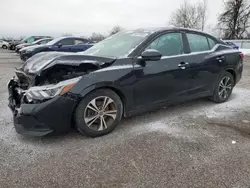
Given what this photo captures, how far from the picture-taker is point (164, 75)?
3.64 m

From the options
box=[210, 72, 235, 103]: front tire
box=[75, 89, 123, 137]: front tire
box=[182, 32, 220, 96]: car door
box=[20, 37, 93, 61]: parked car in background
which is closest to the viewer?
box=[75, 89, 123, 137]: front tire

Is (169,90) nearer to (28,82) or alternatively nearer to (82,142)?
(82,142)

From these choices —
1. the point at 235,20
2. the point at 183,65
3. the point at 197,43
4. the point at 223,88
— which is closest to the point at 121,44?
the point at 183,65

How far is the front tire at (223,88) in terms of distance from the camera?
15.2ft

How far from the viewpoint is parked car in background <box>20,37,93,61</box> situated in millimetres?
10422

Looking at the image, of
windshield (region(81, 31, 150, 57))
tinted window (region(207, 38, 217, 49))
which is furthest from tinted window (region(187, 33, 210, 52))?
windshield (region(81, 31, 150, 57))

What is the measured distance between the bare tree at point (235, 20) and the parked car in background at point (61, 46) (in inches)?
A: 1304

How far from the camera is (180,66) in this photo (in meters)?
3.82

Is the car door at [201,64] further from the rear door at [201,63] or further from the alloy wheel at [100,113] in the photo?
the alloy wheel at [100,113]

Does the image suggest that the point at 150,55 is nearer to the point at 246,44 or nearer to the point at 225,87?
the point at 225,87

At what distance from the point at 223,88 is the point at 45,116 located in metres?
3.57

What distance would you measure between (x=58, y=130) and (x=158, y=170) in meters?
1.35

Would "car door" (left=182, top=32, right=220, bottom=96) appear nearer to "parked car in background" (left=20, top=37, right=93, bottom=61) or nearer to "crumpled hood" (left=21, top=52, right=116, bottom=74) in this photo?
"crumpled hood" (left=21, top=52, right=116, bottom=74)

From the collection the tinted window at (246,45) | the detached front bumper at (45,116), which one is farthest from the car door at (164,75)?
the tinted window at (246,45)
